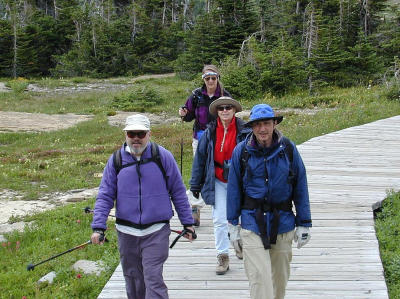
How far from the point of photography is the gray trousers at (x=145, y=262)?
4.76 meters

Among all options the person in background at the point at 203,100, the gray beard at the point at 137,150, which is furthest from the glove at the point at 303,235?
the person in background at the point at 203,100

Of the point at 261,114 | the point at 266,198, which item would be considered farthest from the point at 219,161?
the point at 261,114

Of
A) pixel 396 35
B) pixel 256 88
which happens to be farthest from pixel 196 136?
pixel 396 35

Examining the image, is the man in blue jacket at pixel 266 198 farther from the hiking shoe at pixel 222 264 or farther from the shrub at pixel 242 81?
the shrub at pixel 242 81

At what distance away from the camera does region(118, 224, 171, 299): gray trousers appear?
4762mm

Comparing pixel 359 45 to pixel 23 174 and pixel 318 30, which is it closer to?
pixel 318 30

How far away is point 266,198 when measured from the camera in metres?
A: 4.49

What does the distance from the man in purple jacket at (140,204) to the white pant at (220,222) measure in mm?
1256

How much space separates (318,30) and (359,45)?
2549 mm

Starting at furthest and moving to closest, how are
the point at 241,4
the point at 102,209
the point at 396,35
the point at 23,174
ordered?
the point at 241,4 → the point at 396,35 → the point at 23,174 → the point at 102,209

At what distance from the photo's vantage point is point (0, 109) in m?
30.3

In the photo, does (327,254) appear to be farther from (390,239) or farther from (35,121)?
(35,121)

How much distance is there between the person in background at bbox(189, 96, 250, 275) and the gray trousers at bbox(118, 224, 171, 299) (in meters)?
1.26

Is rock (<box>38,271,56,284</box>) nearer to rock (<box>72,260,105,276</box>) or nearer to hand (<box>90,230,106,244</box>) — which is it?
rock (<box>72,260,105,276</box>)
